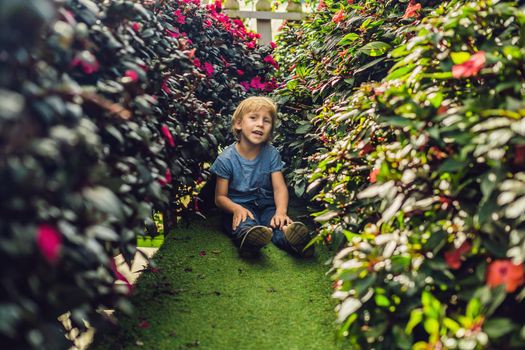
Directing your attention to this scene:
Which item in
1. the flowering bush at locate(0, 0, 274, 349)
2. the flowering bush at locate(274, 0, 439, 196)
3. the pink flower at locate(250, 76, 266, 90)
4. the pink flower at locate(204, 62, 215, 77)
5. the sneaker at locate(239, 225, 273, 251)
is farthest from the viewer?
the pink flower at locate(250, 76, 266, 90)

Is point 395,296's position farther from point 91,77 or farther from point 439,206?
point 91,77

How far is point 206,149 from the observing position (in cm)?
266

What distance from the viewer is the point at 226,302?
7.67ft

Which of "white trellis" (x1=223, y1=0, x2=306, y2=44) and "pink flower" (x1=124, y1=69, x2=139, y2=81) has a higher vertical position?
"white trellis" (x1=223, y1=0, x2=306, y2=44)

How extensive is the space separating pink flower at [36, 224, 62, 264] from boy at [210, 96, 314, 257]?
6.78 feet

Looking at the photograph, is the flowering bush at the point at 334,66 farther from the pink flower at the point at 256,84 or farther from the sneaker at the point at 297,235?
the pink flower at the point at 256,84

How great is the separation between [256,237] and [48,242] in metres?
1.87

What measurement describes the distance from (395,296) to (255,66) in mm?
3652

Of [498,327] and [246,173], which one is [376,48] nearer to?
[246,173]

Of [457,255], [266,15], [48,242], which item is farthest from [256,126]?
[266,15]

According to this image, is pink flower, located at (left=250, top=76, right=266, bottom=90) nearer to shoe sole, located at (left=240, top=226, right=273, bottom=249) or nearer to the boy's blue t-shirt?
the boy's blue t-shirt

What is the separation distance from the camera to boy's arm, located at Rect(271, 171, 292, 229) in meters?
3.02

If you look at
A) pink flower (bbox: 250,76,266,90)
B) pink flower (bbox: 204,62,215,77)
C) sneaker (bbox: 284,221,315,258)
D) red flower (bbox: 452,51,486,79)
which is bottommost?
sneaker (bbox: 284,221,315,258)

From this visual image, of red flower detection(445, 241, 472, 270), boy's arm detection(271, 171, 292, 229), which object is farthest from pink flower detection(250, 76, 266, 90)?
red flower detection(445, 241, 472, 270)
